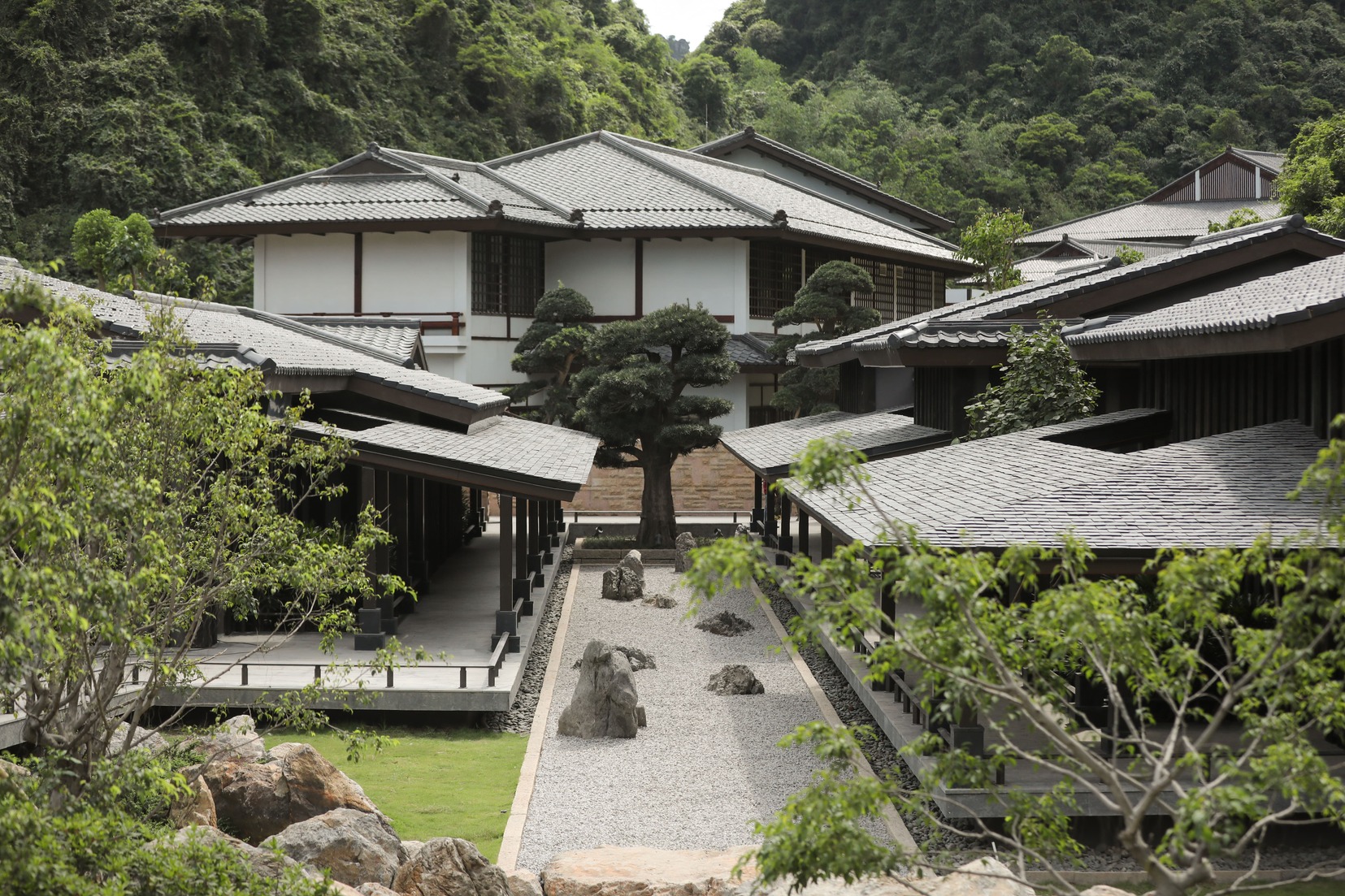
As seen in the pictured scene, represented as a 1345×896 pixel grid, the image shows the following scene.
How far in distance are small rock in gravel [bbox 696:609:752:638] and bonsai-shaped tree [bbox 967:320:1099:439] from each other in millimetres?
5122

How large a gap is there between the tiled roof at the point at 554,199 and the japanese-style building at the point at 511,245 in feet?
0.21

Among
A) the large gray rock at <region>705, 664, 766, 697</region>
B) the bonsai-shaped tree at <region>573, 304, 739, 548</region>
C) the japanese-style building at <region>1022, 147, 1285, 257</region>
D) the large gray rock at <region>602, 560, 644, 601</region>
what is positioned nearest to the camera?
the large gray rock at <region>705, 664, 766, 697</region>

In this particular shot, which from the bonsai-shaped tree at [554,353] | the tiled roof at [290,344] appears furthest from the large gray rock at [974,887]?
the bonsai-shaped tree at [554,353]

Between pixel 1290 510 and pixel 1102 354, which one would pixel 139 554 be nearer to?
pixel 1290 510

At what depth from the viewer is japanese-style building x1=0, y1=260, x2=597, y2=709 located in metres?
14.4

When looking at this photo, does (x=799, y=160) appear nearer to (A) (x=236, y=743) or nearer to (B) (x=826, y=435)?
(B) (x=826, y=435)

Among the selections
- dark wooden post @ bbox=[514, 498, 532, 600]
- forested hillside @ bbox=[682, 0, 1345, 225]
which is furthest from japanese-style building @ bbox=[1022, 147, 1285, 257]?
dark wooden post @ bbox=[514, 498, 532, 600]

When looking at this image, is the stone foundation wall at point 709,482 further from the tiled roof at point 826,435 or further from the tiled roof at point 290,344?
the tiled roof at point 290,344

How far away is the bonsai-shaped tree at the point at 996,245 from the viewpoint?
110 feet

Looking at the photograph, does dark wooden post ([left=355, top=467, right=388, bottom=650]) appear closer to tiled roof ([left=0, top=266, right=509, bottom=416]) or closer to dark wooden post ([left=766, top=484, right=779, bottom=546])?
tiled roof ([left=0, top=266, right=509, bottom=416])

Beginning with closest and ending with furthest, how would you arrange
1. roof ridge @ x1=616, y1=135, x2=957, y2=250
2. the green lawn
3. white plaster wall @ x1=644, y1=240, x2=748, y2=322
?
the green lawn → white plaster wall @ x1=644, y1=240, x2=748, y2=322 → roof ridge @ x1=616, y1=135, x2=957, y2=250

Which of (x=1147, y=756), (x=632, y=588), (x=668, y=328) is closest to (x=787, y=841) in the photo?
(x=1147, y=756)

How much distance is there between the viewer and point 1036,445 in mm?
12477

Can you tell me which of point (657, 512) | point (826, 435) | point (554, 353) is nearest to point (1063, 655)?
point (826, 435)
